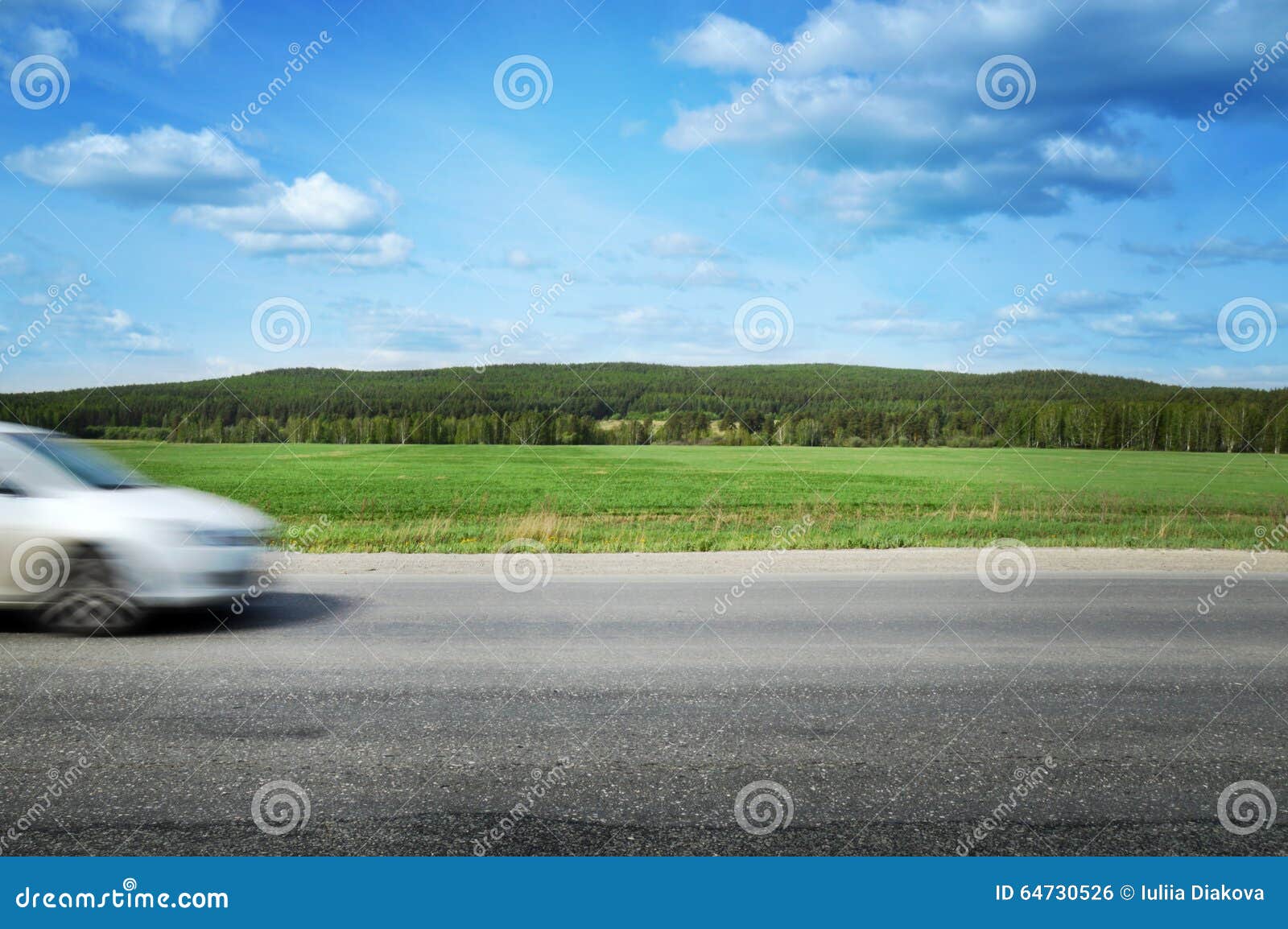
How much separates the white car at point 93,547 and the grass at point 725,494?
2.55 metres

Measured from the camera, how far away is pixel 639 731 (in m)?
4.75

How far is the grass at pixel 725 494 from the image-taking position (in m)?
18.1

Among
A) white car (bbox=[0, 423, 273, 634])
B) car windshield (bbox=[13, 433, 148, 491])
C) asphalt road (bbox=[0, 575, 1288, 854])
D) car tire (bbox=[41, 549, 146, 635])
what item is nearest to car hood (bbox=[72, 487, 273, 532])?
white car (bbox=[0, 423, 273, 634])

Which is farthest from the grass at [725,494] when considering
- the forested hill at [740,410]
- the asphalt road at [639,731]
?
the asphalt road at [639,731]

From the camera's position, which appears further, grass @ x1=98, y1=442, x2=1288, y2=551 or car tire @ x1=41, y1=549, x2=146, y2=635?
grass @ x1=98, y1=442, x2=1288, y2=551

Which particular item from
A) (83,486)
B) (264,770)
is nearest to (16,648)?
(83,486)

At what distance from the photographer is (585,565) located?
12.7 meters

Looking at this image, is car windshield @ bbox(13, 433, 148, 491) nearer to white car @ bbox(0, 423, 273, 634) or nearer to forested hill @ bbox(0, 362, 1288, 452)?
white car @ bbox(0, 423, 273, 634)

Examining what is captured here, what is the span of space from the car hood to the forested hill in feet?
142

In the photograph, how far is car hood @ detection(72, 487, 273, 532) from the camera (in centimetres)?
723

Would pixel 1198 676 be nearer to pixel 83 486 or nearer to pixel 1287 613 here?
pixel 1287 613

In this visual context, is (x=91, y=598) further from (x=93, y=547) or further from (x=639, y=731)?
(x=639, y=731)

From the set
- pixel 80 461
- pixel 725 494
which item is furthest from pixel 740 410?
pixel 80 461

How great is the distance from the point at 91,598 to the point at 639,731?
16.7 ft
